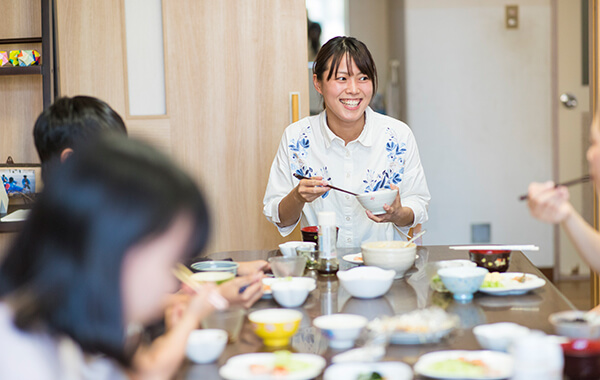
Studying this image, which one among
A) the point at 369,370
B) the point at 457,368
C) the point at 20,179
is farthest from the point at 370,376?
the point at 20,179

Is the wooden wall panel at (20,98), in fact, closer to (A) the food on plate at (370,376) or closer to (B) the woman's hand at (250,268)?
(B) the woman's hand at (250,268)

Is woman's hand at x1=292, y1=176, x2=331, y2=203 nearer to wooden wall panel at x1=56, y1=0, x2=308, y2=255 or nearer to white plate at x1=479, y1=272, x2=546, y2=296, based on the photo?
white plate at x1=479, y1=272, x2=546, y2=296

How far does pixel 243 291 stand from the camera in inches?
59.5

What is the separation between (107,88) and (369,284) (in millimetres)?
2138

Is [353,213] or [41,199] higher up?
[41,199]

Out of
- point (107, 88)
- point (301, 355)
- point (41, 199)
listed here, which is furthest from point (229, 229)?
point (41, 199)

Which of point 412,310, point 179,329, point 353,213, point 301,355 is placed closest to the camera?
point 179,329

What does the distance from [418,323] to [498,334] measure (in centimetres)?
15

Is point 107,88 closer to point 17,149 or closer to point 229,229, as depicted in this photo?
point 17,149

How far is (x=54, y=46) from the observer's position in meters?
3.26

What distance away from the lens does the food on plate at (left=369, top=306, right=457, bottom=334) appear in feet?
4.09

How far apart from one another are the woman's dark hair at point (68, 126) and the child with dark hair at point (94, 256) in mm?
712

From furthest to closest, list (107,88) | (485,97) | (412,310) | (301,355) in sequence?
(485,97)
(107,88)
(412,310)
(301,355)

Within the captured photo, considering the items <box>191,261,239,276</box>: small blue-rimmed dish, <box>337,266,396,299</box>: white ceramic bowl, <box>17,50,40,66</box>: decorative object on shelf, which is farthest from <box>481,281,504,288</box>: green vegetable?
<box>17,50,40,66</box>: decorative object on shelf
